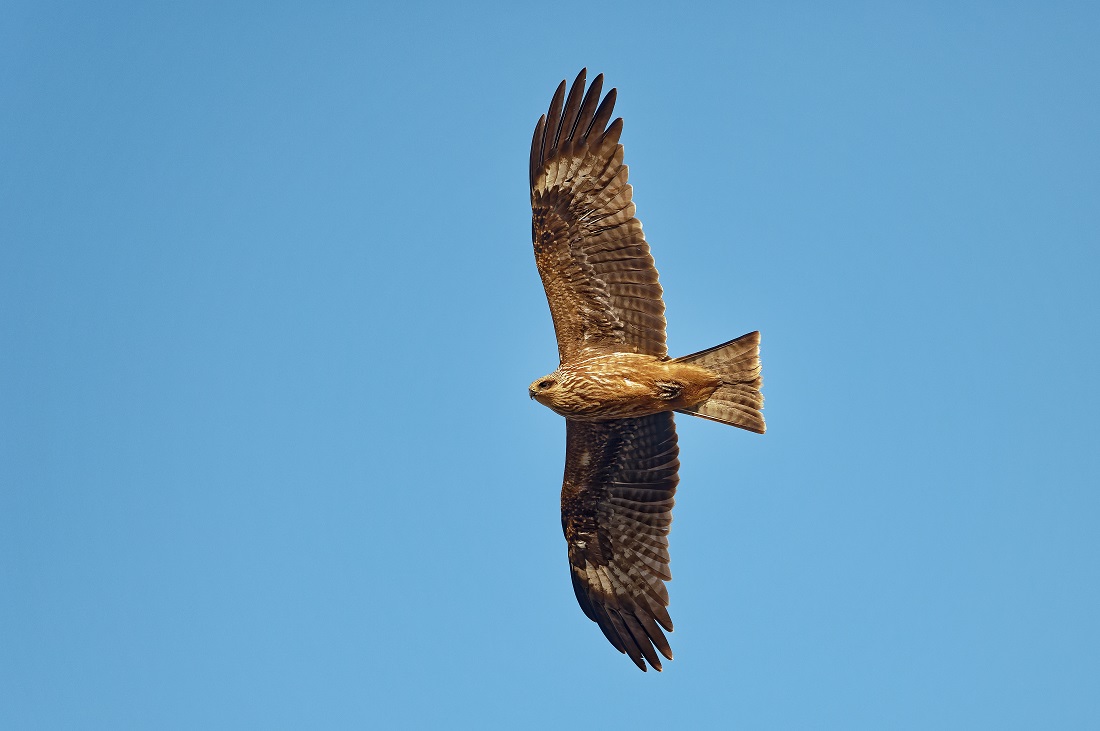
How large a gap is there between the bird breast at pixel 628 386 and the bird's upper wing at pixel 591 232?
25 cm

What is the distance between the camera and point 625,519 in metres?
13.6

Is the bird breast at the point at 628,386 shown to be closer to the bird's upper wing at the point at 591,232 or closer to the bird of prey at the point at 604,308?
the bird of prey at the point at 604,308

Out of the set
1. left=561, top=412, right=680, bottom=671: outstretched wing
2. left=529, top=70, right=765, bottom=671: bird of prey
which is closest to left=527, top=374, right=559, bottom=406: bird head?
left=529, top=70, right=765, bottom=671: bird of prey

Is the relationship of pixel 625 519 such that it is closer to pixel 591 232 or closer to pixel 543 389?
pixel 543 389

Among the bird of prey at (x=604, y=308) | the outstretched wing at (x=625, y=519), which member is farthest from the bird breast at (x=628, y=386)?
the outstretched wing at (x=625, y=519)

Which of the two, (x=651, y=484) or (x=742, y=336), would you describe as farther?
(x=651, y=484)

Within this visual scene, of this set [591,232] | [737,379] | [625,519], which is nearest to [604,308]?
[591,232]

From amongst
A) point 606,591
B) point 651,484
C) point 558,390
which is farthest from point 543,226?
point 606,591

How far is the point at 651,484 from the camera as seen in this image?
531 inches

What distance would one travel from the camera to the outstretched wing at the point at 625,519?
13297 millimetres

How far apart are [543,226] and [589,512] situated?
3.39 m

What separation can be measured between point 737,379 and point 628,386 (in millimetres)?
1163

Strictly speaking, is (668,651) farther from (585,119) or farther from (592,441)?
(585,119)

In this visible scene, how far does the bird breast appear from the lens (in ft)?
40.5
